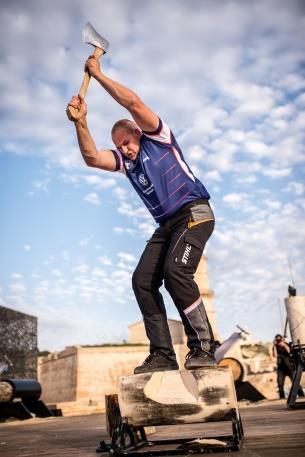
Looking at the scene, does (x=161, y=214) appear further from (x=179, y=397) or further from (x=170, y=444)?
(x=170, y=444)

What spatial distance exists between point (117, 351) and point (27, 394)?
68.4 ft

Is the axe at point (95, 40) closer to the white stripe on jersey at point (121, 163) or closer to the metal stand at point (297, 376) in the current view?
the white stripe on jersey at point (121, 163)

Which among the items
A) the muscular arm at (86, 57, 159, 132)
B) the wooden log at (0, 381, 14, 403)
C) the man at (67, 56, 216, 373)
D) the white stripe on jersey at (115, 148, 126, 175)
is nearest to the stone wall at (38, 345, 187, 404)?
the wooden log at (0, 381, 14, 403)

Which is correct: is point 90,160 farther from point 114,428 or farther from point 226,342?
point 226,342

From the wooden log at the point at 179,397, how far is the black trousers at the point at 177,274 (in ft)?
0.83

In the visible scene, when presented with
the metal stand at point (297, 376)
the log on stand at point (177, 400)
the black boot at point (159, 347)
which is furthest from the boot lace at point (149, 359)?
the metal stand at point (297, 376)

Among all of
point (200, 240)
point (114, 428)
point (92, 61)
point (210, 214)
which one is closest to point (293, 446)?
point (114, 428)

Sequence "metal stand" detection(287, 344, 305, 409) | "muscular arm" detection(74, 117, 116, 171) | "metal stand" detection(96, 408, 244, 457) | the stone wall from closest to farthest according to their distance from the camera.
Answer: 1. "metal stand" detection(96, 408, 244, 457)
2. "muscular arm" detection(74, 117, 116, 171)
3. "metal stand" detection(287, 344, 305, 409)
4. the stone wall

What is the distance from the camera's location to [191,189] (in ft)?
9.14

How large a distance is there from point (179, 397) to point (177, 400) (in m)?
0.02

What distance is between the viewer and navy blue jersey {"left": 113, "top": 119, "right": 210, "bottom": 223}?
2.77 meters

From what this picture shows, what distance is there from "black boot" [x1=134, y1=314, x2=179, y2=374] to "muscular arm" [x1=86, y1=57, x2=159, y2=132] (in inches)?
50.2

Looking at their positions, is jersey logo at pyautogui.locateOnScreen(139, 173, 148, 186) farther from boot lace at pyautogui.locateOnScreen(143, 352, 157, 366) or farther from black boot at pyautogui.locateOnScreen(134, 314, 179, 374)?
boot lace at pyautogui.locateOnScreen(143, 352, 157, 366)

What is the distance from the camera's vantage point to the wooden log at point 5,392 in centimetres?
909
